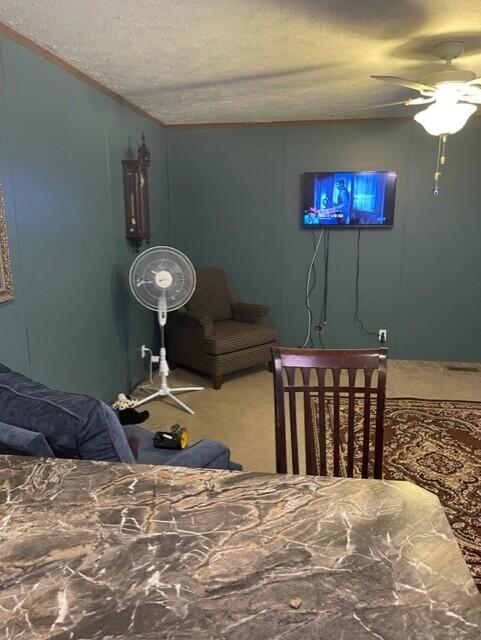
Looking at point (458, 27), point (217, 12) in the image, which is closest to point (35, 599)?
point (217, 12)

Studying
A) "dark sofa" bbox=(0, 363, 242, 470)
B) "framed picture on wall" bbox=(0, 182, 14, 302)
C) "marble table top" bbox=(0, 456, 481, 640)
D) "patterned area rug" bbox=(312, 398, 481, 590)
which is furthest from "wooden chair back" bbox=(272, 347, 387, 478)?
"framed picture on wall" bbox=(0, 182, 14, 302)

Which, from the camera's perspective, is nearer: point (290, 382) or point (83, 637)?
point (83, 637)

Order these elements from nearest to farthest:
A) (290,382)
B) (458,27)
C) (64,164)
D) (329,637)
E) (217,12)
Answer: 1. (329,637)
2. (290,382)
3. (217,12)
4. (458,27)
5. (64,164)

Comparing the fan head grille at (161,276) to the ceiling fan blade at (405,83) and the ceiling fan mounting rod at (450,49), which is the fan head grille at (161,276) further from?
the ceiling fan mounting rod at (450,49)

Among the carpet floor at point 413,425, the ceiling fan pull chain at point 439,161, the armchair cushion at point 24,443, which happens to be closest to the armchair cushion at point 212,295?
the carpet floor at point 413,425

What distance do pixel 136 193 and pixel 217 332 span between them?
51.9 inches

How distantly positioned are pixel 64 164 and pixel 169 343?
201 centimetres

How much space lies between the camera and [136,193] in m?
3.53

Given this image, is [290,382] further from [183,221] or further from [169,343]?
[183,221]

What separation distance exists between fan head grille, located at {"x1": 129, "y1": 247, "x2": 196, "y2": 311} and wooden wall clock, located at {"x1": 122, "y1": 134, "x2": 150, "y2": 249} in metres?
0.43

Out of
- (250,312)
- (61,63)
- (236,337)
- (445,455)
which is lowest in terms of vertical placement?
(445,455)

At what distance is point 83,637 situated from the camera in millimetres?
697

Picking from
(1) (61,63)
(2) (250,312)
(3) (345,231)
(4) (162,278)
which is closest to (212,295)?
(2) (250,312)

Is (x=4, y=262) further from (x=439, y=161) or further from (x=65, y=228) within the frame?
(x=439, y=161)
